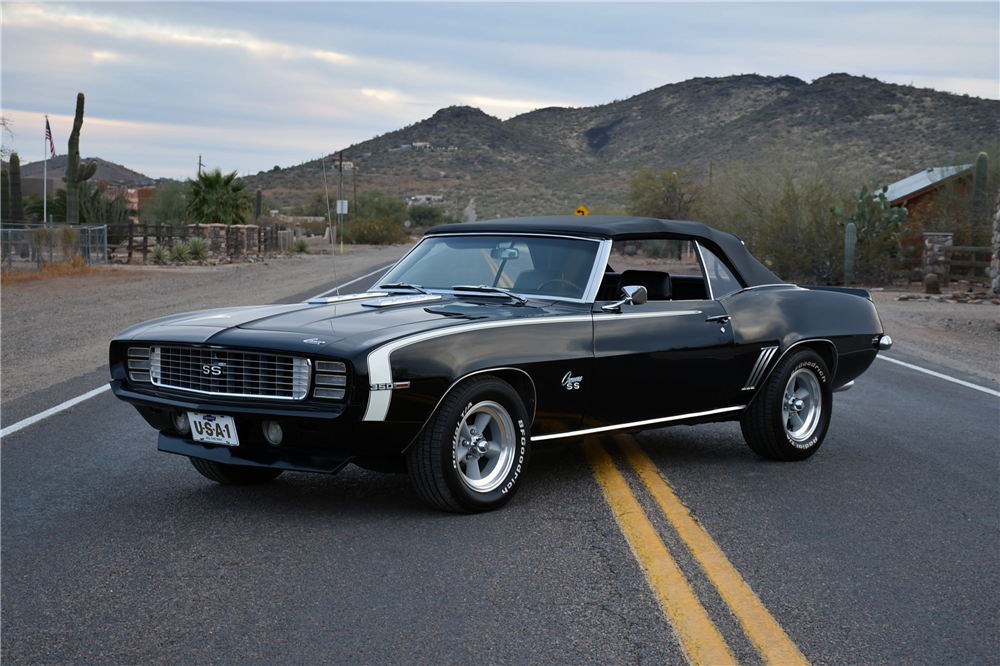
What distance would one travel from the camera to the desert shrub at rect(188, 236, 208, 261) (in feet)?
121

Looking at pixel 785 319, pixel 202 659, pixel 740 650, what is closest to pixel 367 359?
pixel 202 659

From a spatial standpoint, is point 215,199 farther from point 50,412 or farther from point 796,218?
point 50,412

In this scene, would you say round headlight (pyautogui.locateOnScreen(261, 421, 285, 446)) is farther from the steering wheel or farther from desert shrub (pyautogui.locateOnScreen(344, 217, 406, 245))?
desert shrub (pyautogui.locateOnScreen(344, 217, 406, 245))

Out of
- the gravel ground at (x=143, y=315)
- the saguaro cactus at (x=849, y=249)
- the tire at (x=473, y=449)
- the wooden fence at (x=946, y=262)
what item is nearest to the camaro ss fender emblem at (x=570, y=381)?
the tire at (x=473, y=449)

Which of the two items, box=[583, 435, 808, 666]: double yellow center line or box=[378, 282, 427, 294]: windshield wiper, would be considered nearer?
box=[583, 435, 808, 666]: double yellow center line

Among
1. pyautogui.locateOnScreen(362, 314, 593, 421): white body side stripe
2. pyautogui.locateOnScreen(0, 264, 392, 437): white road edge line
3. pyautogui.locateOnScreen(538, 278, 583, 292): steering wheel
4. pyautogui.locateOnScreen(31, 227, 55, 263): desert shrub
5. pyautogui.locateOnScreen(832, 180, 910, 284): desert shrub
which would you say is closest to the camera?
pyautogui.locateOnScreen(362, 314, 593, 421): white body side stripe

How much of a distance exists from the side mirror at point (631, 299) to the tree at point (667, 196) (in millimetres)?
44863

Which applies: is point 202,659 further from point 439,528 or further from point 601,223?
point 601,223

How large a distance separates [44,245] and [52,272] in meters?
1.18

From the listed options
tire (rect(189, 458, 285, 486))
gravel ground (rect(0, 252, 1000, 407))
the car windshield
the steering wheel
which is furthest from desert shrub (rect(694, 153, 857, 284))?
tire (rect(189, 458, 285, 486))

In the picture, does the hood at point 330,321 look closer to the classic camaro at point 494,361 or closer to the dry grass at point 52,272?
the classic camaro at point 494,361

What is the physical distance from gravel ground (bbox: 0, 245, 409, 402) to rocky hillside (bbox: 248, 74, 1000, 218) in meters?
35.0

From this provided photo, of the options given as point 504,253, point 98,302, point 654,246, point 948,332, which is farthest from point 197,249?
point 504,253

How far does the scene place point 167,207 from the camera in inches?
2007
